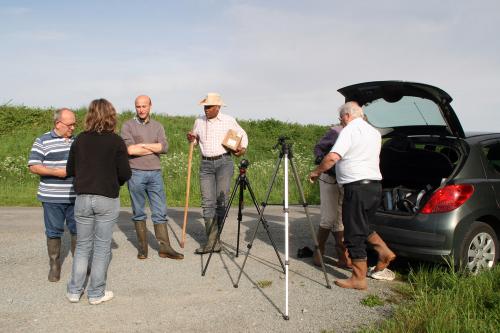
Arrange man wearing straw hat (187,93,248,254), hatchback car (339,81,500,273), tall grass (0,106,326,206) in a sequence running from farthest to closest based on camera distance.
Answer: tall grass (0,106,326,206)
man wearing straw hat (187,93,248,254)
hatchback car (339,81,500,273)

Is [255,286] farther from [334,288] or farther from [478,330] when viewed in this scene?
[478,330]

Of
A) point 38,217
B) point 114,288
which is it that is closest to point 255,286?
point 114,288

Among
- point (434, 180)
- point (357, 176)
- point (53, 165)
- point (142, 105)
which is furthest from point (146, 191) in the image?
point (434, 180)

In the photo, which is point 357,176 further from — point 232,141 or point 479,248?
point 232,141

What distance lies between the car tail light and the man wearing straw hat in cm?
271

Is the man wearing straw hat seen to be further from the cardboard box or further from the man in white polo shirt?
the man in white polo shirt

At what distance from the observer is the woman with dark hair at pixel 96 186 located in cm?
464

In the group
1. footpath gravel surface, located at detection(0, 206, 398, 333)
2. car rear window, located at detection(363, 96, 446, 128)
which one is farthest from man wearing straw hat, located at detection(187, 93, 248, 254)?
car rear window, located at detection(363, 96, 446, 128)

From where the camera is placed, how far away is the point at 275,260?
6.51m

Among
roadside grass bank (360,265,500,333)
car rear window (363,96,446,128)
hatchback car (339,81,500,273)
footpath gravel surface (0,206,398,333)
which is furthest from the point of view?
car rear window (363,96,446,128)

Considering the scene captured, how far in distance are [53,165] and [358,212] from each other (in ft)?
11.2

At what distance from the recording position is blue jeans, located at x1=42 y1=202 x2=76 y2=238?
211 inches

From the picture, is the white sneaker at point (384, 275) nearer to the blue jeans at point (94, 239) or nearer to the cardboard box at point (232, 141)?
the cardboard box at point (232, 141)

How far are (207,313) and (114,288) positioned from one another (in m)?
1.35
